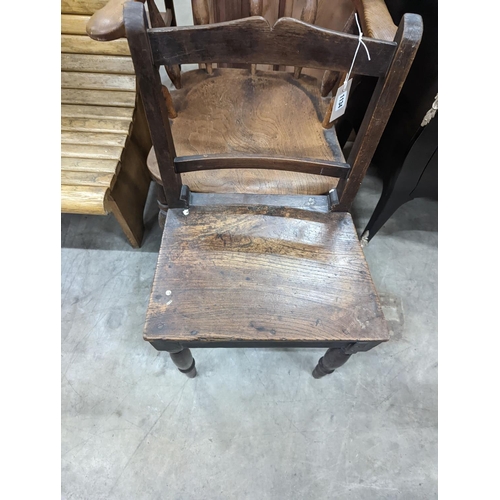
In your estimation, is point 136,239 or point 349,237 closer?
point 349,237

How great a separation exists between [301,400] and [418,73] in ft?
3.62

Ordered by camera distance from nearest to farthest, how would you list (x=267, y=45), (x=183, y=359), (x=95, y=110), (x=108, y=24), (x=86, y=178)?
(x=267, y=45) → (x=108, y=24) → (x=183, y=359) → (x=86, y=178) → (x=95, y=110)

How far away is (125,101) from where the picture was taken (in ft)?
3.90

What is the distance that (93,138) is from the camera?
1.14m

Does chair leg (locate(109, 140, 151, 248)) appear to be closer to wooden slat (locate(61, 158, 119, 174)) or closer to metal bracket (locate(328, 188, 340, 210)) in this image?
wooden slat (locate(61, 158, 119, 174))

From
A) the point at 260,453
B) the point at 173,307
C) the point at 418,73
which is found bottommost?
the point at 260,453

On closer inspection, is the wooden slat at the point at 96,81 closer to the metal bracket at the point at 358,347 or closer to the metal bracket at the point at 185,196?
the metal bracket at the point at 185,196

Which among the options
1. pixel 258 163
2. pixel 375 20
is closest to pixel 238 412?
pixel 258 163

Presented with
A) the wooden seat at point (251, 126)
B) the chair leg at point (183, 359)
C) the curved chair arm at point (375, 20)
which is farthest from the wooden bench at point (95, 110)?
the curved chair arm at point (375, 20)

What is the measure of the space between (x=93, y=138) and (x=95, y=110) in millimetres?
118

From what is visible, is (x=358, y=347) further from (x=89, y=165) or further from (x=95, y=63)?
(x=95, y=63)

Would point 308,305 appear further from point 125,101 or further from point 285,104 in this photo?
point 125,101

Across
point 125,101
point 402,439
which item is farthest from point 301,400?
point 125,101

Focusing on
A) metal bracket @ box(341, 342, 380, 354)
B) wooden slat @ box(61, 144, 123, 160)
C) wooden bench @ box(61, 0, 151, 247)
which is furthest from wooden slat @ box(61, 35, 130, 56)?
metal bracket @ box(341, 342, 380, 354)
